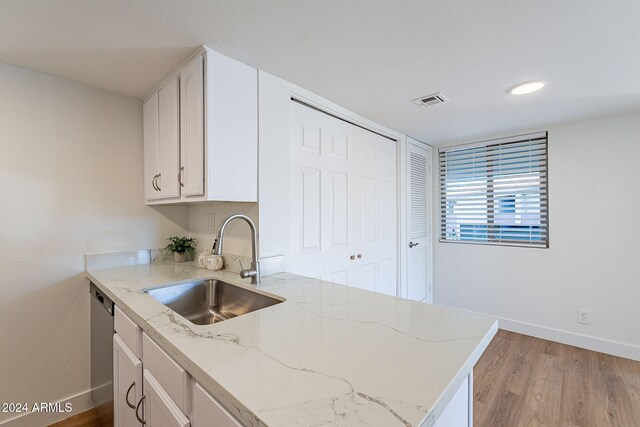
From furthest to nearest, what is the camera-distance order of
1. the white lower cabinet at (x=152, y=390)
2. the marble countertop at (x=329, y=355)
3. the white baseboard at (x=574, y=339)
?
the white baseboard at (x=574, y=339) → the white lower cabinet at (x=152, y=390) → the marble countertop at (x=329, y=355)

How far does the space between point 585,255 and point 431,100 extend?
2.11 m

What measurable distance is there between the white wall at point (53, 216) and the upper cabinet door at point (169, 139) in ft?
1.30

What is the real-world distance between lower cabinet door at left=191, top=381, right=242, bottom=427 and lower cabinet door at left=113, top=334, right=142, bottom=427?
1.68 feet

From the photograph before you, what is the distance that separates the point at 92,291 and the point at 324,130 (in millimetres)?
1888

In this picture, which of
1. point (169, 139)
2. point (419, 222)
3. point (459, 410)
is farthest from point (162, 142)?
point (419, 222)

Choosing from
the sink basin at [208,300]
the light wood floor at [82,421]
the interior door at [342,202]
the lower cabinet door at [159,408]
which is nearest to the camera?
the lower cabinet door at [159,408]

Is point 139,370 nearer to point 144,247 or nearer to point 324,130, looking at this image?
point 144,247

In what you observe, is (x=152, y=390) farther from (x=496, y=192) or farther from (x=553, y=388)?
(x=496, y=192)

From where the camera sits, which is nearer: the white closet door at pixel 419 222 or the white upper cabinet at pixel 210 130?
the white upper cabinet at pixel 210 130

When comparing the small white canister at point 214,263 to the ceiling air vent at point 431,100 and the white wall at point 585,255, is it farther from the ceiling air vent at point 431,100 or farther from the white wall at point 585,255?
the white wall at point 585,255

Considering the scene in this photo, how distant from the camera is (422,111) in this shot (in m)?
2.34

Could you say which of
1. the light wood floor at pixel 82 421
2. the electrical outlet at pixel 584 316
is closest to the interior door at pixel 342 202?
the light wood floor at pixel 82 421

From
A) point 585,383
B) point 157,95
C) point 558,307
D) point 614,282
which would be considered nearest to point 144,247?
point 157,95

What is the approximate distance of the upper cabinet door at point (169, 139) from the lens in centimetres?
169
